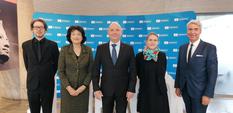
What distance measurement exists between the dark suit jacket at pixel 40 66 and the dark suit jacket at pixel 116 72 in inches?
24.0

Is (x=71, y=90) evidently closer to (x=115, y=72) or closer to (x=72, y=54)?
(x=72, y=54)

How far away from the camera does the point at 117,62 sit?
10.2 feet

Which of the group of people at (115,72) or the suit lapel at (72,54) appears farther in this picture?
the suit lapel at (72,54)

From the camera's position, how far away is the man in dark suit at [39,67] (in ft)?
10.7

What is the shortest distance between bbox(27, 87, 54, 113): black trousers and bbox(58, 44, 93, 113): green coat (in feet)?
0.78

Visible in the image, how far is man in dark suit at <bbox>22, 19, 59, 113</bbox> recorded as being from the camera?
3.26 m

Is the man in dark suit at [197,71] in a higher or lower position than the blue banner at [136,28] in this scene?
lower

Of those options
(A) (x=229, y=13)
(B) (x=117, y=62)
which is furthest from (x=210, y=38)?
(B) (x=117, y=62)

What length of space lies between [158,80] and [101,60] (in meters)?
0.75

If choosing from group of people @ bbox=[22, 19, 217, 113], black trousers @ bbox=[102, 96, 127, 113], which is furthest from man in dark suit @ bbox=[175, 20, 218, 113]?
black trousers @ bbox=[102, 96, 127, 113]

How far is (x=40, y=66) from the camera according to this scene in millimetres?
3266

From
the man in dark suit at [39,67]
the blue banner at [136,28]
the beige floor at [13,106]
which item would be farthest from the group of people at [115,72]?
the beige floor at [13,106]

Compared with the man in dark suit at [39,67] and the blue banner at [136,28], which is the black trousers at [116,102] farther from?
the blue banner at [136,28]

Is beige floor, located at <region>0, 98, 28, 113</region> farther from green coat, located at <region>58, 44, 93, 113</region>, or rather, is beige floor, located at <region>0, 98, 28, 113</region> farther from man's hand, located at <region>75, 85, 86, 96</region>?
man's hand, located at <region>75, 85, 86, 96</region>
